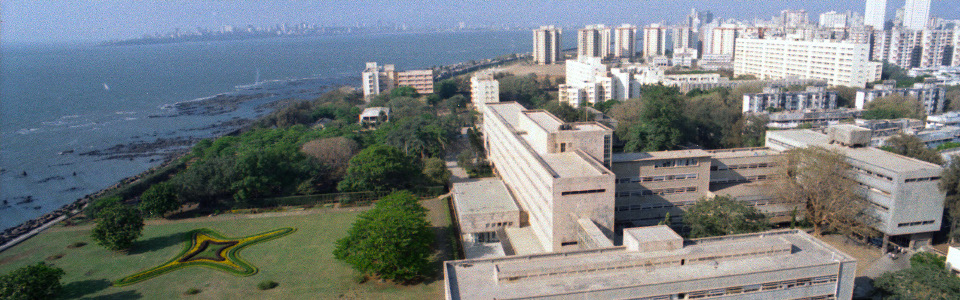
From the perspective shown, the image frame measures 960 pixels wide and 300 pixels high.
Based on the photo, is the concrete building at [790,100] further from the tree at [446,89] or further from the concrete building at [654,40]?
the concrete building at [654,40]

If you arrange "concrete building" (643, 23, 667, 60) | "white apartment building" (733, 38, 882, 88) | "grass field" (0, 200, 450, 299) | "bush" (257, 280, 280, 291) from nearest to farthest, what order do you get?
1. "grass field" (0, 200, 450, 299)
2. "bush" (257, 280, 280, 291)
3. "white apartment building" (733, 38, 882, 88)
4. "concrete building" (643, 23, 667, 60)

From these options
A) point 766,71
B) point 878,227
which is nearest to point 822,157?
point 878,227

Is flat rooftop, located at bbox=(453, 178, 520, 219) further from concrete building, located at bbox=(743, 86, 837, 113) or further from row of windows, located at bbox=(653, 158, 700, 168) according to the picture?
concrete building, located at bbox=(743, 86, 837, 113)

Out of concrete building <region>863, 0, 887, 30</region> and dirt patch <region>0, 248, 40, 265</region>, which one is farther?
concrete building <region>863, 0, 887, 30</region>

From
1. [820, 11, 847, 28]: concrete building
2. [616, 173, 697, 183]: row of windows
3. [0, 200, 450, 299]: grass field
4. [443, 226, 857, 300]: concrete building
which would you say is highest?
[820, 11, 847, 28]: concrete building

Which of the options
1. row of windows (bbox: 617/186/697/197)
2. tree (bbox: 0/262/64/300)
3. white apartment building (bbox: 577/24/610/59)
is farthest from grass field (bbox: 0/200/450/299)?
white apartment building (bbox: 577/24/610/59)

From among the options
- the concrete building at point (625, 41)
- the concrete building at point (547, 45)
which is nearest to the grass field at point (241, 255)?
the concrete building at point (547, 45)

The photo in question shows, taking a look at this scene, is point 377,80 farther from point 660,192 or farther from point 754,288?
point 754,288

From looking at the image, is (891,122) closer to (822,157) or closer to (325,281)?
(822,157)
